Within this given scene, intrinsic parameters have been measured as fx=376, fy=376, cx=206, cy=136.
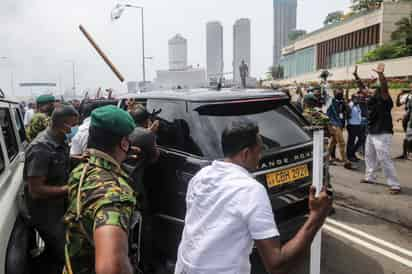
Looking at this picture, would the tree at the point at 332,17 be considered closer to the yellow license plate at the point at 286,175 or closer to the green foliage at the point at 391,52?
the green foliage at the point at 391,52

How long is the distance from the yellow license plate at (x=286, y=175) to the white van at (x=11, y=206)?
1.96m

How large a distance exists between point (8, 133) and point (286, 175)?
3056mm

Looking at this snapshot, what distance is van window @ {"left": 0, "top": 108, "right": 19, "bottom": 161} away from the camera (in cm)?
392

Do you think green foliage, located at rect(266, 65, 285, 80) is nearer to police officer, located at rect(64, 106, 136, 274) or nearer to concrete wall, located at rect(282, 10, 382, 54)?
concrete wall, located at rect(282, 10, 382, 54)

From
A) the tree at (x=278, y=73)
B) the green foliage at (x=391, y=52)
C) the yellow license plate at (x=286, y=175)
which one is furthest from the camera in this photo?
the tree at (x=278, y=73)

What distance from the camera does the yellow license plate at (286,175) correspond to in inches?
124

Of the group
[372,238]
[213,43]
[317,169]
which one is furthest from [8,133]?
[213,43]

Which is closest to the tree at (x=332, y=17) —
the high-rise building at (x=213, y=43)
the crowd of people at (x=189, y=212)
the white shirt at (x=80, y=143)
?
the high-rise building at (x=213, y=43)

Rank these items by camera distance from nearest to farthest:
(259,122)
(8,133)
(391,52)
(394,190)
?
(259,122) → (8,133) → (394,190) → (391,52)

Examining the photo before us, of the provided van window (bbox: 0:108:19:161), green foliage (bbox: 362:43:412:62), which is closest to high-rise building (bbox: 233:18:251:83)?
green foliage (bbox: 362:43:412:62)

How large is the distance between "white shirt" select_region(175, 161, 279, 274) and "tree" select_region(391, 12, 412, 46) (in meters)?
41.0

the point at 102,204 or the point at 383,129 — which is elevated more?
the point at 102,204

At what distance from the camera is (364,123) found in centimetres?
929

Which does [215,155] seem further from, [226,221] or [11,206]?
[11,206]
